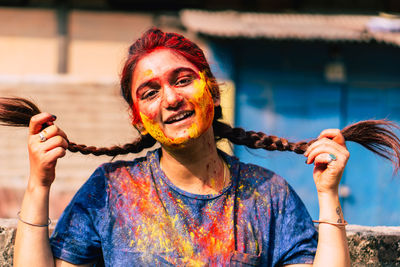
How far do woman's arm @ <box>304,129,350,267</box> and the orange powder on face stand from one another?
417 millimetres

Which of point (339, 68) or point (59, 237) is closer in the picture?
point (59, 237)

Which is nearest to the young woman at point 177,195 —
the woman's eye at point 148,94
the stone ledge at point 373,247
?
the woman's eye at point 148,94

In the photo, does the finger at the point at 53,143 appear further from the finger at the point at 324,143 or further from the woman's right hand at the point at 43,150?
the finger at the point at 324,143

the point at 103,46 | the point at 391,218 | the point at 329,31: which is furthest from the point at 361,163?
the point at 103,46

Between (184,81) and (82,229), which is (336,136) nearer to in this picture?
(184,81)

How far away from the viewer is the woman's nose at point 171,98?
1.88 metres

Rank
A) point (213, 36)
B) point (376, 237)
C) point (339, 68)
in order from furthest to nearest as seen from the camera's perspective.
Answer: point (339, 68) → point (213, 36) → point (376, 237)

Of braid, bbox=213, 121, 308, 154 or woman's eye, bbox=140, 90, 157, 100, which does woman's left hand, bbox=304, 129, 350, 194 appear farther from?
woman's eye, bbox=140, 90, 157, 100

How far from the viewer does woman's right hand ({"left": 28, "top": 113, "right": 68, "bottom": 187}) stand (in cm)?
183

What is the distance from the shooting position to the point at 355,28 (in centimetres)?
721

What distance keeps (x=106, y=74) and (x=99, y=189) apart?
661 cm

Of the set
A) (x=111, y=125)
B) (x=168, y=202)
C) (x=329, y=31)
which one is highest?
(x=329, y=31)

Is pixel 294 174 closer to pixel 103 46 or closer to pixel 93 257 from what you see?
pixel 103 46

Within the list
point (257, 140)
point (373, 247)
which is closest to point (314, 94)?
point (373, 247)
